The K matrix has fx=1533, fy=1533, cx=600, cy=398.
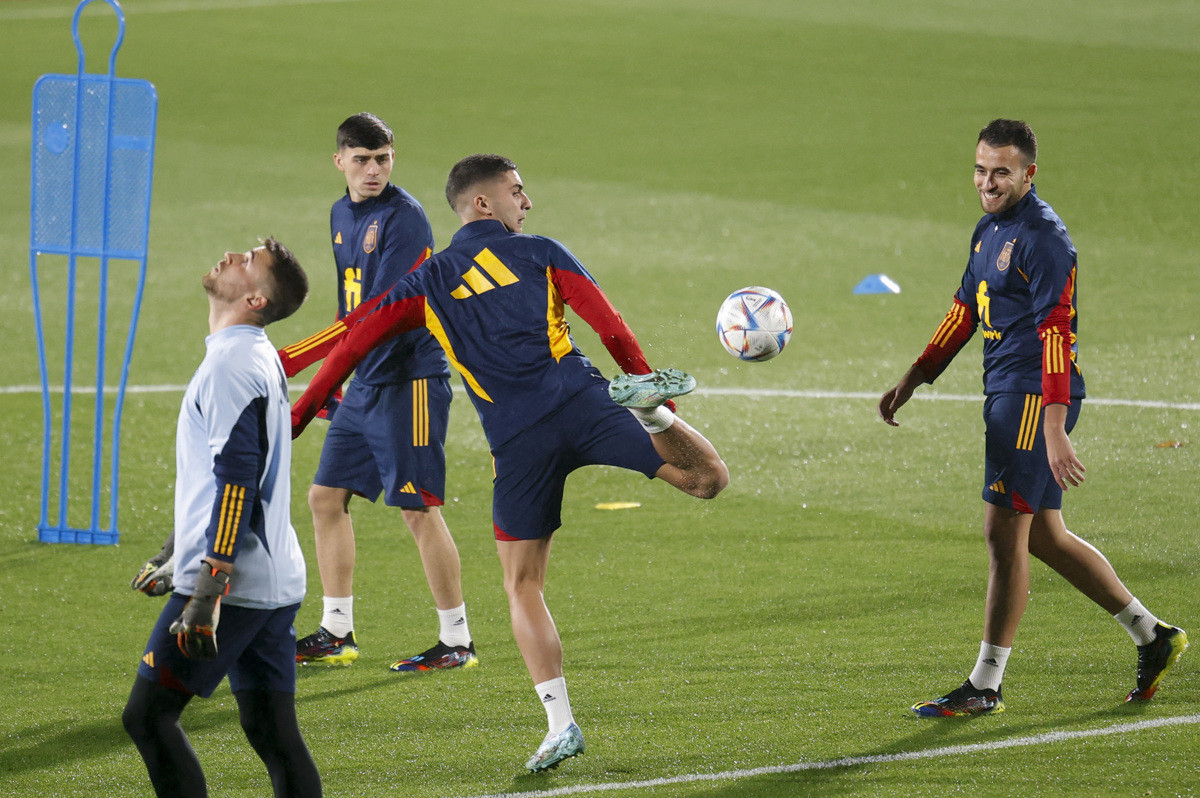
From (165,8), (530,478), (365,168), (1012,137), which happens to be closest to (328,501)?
(365,168)

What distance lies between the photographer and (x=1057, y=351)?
5219 mm

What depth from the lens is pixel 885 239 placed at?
17141mm

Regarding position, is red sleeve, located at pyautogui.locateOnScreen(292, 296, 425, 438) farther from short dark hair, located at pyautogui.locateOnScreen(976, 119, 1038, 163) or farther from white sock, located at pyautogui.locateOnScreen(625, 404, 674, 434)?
short dark hair, located at pyautogui.locateOnScreen(976, 119, 1038, 163)

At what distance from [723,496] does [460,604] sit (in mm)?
2836

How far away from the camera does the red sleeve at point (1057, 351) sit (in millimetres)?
5203

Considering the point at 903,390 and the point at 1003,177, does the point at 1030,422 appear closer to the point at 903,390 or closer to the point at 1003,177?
the point at 903,390

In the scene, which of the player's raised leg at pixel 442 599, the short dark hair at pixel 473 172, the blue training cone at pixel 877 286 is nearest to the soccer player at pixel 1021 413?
the short dark hair at pixel 473 172

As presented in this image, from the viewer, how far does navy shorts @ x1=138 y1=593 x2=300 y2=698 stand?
406 cm

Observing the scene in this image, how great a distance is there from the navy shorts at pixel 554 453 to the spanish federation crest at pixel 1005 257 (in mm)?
1451

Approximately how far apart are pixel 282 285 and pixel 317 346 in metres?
1.12

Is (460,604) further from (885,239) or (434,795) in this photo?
(885,239)

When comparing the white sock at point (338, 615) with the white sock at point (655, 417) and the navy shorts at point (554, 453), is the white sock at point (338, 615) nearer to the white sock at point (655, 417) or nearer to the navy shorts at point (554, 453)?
the navy shorts at point (554, 453)

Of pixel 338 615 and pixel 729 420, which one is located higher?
pixel 729 420

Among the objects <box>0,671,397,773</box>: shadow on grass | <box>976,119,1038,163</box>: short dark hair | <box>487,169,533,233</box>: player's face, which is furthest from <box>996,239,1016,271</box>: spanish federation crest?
<box>0,671,397,773</box>: shadow on grass
